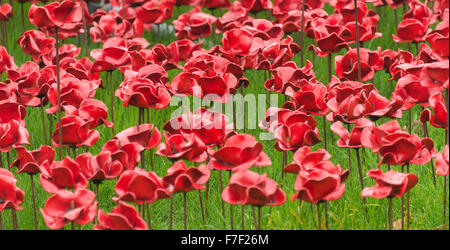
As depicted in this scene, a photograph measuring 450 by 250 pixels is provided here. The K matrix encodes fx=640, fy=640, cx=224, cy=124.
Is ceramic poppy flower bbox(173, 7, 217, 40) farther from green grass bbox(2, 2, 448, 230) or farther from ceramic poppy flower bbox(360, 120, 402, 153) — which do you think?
ceramic poppy flower bbox(360, 120, 402, 153)

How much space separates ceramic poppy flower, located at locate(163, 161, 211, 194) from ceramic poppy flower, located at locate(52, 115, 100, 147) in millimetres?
419

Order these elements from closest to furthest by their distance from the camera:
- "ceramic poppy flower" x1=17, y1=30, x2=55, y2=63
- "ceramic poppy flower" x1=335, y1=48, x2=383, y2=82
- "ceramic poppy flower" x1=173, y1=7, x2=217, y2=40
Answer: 1. "ceramic poppy flower" x1=335, y1=48, x2=383, y2=82
2. "ceramic poppy flower" x1=17, y1=30, x2=55, y2=63
3. "ceramic poppy flower" x1=173, y1=7, x2=217, y2=40

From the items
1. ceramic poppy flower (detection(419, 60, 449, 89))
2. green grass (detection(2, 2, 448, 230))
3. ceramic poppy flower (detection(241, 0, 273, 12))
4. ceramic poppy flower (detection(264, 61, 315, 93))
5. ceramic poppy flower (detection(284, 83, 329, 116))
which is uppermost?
ceramic poppy flower (detection(241, 0, 273, 12))

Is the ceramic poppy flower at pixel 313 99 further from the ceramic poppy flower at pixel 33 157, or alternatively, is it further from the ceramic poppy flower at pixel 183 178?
the ceramic poppy flower at pixel 33 157

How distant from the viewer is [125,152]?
1.82 meters

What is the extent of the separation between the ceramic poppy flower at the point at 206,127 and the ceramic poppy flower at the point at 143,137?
0.07 m

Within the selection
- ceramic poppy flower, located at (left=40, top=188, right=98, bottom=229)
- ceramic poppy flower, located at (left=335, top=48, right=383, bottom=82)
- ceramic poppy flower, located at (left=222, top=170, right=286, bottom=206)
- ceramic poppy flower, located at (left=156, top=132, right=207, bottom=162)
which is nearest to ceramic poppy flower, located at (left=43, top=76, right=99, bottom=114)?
ceramic poppy flower, located at (left=156, top=132, right=207, bottom=162)

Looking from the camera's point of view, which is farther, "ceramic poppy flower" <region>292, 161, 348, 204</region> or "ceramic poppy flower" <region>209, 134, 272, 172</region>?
"ceramic poppy flower" <region>209, 134, 272, 172</region>

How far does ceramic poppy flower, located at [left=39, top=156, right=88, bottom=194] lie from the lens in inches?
68.7

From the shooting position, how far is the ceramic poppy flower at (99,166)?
1.78m

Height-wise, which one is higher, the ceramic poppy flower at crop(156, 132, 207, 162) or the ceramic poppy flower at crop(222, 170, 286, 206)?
the ceramic poppy flower at crop(156, 132, 207, 162)

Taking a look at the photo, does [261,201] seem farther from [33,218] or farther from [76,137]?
[33,218]

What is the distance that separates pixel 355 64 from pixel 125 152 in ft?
3.54
